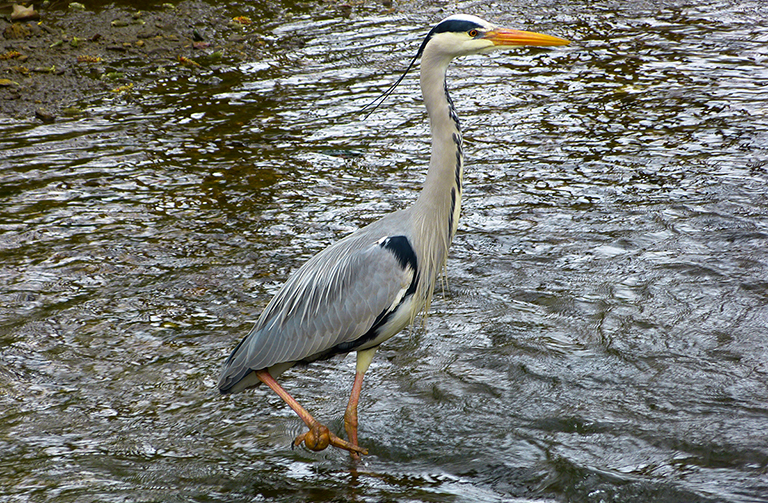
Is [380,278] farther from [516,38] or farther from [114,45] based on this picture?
[114,45]

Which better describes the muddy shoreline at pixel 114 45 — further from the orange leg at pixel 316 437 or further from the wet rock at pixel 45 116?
the orange leg at pixel 316 437

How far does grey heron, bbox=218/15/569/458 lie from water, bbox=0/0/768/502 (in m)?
0.40

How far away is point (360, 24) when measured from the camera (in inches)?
465

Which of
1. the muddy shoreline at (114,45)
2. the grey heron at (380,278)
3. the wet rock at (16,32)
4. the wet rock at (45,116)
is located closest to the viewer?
the grey heron at (380,278)

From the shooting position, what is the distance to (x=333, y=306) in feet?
14.3

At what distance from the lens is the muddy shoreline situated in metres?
9.49

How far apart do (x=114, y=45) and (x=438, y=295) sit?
6.97 meters

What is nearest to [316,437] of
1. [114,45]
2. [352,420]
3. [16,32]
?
[352,420]

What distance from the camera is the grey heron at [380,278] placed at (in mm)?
4191

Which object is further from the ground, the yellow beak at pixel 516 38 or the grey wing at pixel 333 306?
the yellow beak at pixel 516 38

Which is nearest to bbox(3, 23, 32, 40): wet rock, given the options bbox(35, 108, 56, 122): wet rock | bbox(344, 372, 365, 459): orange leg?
bbox(35, 108, 56, 122): wet rock

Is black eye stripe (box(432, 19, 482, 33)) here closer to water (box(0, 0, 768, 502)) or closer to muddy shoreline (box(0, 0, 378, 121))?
water (box(0, 0, 768, 502))

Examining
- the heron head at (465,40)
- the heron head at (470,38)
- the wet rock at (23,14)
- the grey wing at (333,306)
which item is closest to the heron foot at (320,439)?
the grey wing at (333,306)

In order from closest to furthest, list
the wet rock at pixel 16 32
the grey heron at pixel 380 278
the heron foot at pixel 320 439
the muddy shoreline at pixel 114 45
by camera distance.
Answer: the heron foot at pixel 320 439
the grey heron at pixel 380 278
the muddy shoreline at pixel 114 45
the wet rock at pixel 16 32
